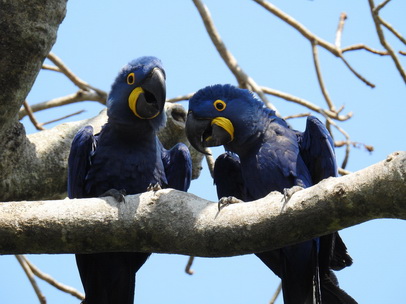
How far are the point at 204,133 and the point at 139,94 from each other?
60 cm

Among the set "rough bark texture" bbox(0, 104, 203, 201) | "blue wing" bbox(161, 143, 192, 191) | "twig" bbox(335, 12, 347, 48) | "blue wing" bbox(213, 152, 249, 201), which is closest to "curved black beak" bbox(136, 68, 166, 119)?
"blue wing" bbox(161, 143, 192, 191)

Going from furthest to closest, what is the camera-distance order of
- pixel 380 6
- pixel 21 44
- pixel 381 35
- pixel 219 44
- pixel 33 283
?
pixel 219 44 < pixel 33 283 < pixel 381 35 < pixel 380 6 < pixel 21 44

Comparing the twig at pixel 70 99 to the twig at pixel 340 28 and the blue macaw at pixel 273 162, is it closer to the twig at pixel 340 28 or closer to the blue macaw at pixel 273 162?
the blue macaw at pixel 273 162

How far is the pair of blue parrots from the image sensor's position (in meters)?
4.61

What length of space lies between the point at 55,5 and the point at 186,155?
1524 mm

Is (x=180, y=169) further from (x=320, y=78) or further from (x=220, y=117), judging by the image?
(x=320, y=78)

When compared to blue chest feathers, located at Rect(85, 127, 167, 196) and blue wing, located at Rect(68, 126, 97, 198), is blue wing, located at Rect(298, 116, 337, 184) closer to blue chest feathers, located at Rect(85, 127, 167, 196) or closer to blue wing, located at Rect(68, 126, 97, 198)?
blue chest feathers, located at Rect(85, 127, 167, 196)

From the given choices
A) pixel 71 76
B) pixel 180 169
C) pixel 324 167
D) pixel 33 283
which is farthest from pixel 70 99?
pixel 324 167

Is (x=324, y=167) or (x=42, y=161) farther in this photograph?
(x=42, y=161)

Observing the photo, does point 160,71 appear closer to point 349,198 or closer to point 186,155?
point 186,155

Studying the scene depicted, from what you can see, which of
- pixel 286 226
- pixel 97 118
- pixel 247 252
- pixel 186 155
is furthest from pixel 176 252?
pixel 97 118

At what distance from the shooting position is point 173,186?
505 centimetres

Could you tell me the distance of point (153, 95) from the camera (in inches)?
189

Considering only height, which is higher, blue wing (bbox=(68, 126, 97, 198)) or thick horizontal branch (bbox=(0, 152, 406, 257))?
blue wing (bbox=(68, 126, 97, 198))
